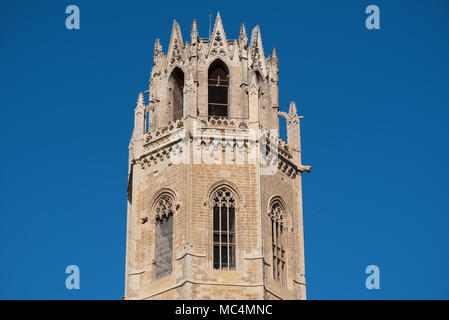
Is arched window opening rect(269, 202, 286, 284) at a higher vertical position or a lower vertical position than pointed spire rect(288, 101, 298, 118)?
lower

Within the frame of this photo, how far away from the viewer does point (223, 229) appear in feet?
182

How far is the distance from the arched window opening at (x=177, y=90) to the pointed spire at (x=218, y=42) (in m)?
1.94

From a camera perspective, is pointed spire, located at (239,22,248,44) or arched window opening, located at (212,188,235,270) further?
pointed spire, located at (239,22,248,44)

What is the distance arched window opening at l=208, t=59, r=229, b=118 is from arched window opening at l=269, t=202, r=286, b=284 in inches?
Answer: 236

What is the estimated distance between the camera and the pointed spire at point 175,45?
61250mm

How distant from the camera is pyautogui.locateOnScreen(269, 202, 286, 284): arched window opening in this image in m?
55.8

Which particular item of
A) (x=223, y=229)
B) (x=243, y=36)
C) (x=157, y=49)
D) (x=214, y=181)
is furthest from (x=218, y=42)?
(x=223, y=229)

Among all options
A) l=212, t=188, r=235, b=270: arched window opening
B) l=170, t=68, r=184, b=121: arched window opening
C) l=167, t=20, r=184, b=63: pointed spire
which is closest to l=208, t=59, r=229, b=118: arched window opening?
l=170, t=68, r=184, b=121: arched window opening

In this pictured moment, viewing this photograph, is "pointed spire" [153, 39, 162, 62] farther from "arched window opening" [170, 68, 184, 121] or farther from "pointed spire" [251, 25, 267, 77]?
"pointed spire" [251, 25, 267, 77]

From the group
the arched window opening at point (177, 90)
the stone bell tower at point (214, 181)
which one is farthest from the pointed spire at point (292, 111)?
the arched window opening at point (177, 90)

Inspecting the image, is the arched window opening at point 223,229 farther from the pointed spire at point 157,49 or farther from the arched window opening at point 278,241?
the pointed spire at point 157,49

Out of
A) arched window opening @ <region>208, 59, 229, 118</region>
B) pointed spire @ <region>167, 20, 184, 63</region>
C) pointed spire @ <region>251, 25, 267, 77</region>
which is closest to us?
arched window opening @ <region>208, 59, 229, 118</region>
